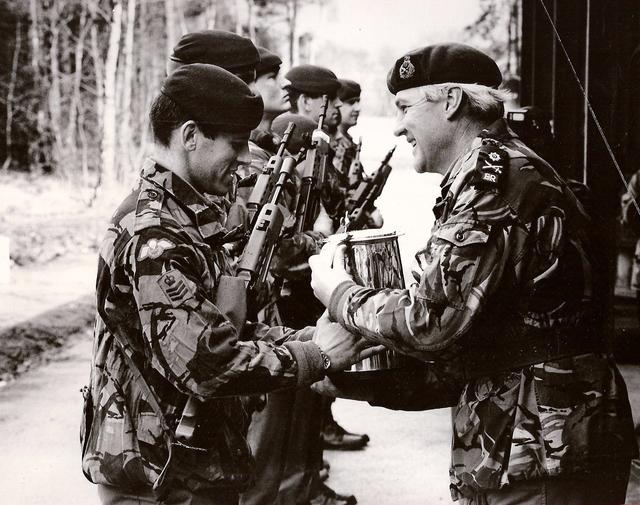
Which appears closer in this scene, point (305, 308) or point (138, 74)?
point (305, 308)

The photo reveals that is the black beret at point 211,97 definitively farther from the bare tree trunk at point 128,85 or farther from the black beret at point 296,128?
the bare tree trunk at point 128,85

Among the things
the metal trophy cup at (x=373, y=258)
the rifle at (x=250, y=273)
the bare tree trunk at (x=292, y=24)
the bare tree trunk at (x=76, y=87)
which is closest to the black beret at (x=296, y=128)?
the rifle at (x=250, y=273)

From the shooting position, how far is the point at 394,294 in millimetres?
2139

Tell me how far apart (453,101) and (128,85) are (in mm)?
7312

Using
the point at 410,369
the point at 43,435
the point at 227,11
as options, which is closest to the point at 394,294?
the point at 410,369

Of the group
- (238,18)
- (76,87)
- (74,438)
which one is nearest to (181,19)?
(238,18)

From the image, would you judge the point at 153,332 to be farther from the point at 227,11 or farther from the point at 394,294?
the point at 227,11

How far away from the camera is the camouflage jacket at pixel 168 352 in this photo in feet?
6.72

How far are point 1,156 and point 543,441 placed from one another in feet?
17.9

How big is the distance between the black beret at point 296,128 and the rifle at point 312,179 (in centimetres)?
8

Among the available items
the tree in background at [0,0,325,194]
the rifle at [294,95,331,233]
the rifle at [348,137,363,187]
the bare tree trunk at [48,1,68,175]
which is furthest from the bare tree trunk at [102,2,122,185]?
the rifle at [294,95,331,233]

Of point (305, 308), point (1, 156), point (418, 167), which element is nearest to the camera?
point (418, 167)

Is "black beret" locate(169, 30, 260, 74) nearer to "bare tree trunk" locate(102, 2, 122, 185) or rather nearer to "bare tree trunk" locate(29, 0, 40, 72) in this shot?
"bare tree trunk" locate(29, 0, 40, 72)

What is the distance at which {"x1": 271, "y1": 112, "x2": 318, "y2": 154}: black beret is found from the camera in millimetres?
A: 4988
